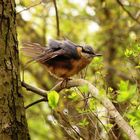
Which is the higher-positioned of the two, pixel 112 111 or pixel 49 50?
pixel 49 50

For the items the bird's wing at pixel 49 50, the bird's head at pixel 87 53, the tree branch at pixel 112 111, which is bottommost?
the tree branch at pixel 112 111

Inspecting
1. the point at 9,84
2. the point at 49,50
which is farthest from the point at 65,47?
the point at 9,84

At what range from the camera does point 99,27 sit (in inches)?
295

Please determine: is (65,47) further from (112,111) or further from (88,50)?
(112,111)

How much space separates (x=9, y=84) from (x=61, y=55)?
2.99 feet

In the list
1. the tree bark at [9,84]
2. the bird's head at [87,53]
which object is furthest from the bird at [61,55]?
the tree bark at [9,84]

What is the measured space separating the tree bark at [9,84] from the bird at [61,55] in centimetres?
43

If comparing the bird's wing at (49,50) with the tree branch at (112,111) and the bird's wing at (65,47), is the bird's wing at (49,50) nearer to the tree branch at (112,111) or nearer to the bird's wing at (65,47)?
the bird's wing at (65,47)

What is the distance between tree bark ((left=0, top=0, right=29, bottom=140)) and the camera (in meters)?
2.44

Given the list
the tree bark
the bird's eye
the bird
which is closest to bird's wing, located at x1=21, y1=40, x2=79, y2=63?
the bird

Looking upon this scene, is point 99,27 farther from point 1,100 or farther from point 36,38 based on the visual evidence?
point 1,100

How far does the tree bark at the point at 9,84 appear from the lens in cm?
244

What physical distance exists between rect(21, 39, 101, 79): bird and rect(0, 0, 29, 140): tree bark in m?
0.43

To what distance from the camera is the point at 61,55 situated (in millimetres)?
3332
